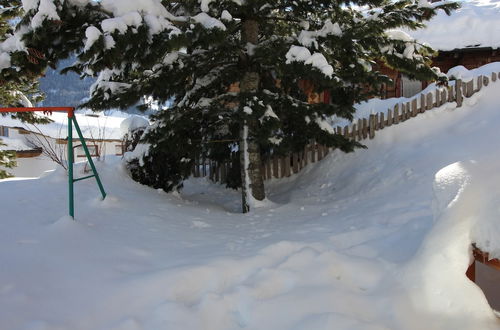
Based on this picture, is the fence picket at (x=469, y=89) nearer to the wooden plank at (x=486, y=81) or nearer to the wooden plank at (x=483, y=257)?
the wooden plank at (x=486, y=81)

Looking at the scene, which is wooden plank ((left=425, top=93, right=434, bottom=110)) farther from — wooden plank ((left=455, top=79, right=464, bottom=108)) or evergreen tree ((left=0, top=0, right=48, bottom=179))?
evergreen tree ((left=0, top=0, right=48, bottom=179))

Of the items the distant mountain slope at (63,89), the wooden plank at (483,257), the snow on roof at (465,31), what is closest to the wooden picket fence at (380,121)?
the wooden plank at (483,257)

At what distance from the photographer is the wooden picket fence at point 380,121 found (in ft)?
23.9

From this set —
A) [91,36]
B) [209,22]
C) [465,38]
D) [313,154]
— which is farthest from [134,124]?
[465,38]

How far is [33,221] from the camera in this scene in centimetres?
401

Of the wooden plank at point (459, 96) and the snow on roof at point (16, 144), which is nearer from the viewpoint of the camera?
the wooden plank at point (459, 96)

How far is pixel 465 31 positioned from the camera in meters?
13.8

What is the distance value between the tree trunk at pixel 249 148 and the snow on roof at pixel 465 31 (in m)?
10.2

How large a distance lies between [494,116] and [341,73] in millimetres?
3349

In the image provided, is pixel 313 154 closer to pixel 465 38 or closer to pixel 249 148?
pixel 249 148

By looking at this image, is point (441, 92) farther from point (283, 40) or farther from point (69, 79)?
point (69, 79)

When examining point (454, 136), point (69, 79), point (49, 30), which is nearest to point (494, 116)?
point (454, 136)

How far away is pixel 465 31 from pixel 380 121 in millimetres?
9040

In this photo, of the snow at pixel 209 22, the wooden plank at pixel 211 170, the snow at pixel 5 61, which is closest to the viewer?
the snow at pixel 5 61
